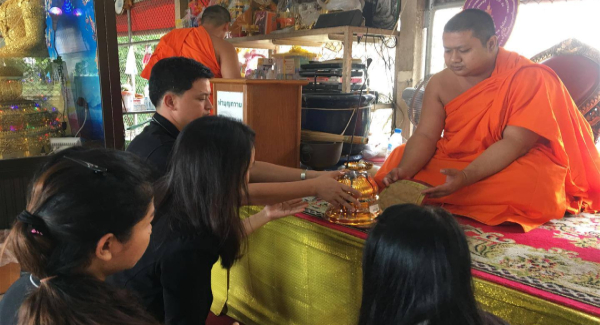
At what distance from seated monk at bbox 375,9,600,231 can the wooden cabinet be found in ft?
2.20

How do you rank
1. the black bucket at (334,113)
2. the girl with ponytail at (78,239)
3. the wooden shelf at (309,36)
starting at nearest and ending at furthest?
the girl with ponytail at (78,239), the black bucket at (334,113), the wooden shelf at (309,36)

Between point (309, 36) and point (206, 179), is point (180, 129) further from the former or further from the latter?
point (309, 36)

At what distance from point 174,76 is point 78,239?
113 cm

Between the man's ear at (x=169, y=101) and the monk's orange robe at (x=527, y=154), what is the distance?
119 centimetres

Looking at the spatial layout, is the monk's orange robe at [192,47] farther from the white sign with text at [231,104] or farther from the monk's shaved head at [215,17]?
the white sign with text at [231,104]

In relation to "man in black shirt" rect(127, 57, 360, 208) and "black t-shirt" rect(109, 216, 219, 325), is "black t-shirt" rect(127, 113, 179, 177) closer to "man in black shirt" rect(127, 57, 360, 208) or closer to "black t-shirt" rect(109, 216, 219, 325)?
"man in black shirt" rect(127, 57, 360, 208)

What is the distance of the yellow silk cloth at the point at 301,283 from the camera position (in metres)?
1.33

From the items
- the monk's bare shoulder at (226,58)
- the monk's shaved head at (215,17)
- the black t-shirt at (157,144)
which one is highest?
the monk's shaved head at (215,17)

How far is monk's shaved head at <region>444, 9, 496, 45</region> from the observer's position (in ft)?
6.48

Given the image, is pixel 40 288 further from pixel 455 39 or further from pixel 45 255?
pixel 455 39

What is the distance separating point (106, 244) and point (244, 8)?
12.1ft

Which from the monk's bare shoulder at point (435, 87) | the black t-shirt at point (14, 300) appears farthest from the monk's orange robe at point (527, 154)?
the black t-shirt at point (14, 300)

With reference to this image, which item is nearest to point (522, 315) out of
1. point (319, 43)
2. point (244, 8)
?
point (319, 43)

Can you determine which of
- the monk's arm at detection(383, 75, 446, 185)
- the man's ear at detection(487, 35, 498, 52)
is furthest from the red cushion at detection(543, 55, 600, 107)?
the monk's arm at detection(383, 75, 446, 185)
